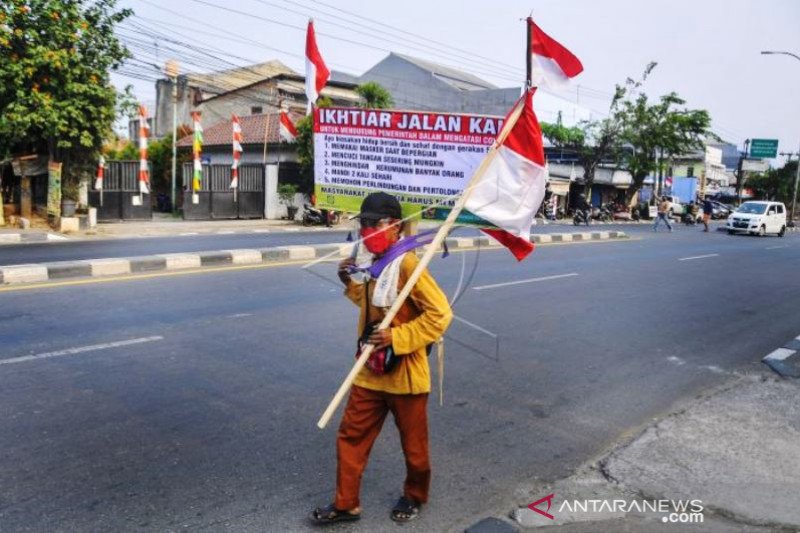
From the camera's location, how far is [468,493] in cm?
356

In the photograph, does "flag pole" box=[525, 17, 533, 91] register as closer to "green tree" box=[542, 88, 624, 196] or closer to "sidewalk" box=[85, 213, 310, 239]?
"sidewalk" box=[85, 213, 310, 239]

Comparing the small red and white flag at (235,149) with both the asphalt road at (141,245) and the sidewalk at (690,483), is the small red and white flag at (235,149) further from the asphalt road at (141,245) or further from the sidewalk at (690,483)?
the sidewalk at (690,483)

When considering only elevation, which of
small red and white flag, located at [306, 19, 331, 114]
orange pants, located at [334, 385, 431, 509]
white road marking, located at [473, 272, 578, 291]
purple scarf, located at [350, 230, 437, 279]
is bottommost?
white road marking, located at [473, 272, 578, 291]

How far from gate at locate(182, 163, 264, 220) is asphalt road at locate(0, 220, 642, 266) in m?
5.83

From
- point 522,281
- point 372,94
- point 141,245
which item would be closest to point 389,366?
point 522,281

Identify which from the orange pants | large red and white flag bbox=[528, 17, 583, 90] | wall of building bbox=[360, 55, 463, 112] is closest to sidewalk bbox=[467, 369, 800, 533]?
the orange pants

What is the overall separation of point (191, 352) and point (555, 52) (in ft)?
13.5

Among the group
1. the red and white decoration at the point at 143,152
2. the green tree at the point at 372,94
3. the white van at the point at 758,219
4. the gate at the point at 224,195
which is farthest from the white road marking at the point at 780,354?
the white van at the point at 758,219

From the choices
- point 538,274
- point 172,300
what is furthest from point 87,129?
point 538,274

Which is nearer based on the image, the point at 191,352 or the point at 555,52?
the point at 555,52

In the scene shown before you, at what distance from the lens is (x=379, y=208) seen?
10.1ft

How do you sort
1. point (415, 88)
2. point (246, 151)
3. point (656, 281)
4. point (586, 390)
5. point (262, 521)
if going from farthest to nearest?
point (415, 88) → point (246, 151) → point (656, 281) → point (586, 390) → point (262, 521)

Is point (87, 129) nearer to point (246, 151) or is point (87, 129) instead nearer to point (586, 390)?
point (246, 151)

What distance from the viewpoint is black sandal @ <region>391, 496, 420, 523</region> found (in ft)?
10.5
